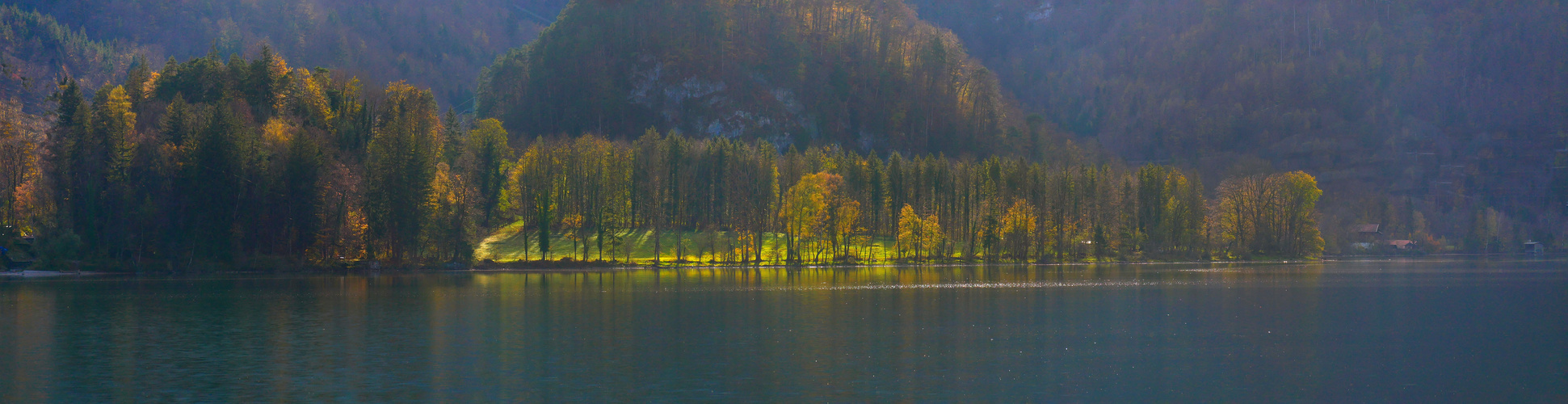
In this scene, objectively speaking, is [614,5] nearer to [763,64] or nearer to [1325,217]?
[763,64]

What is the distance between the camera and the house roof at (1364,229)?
552 ft

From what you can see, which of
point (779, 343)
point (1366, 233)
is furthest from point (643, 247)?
point (1366, 233)

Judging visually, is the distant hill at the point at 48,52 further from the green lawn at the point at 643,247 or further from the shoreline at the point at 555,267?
the shoreline at the point at 555,267

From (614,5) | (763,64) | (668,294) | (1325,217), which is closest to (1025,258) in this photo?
(668,294)

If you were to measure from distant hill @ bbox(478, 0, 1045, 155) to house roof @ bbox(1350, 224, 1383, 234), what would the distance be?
5859 centimetres

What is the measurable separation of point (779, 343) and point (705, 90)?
152 meters

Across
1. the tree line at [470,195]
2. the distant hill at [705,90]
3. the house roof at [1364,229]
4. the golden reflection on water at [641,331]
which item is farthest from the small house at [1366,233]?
the golden reflection on water at [641,331]

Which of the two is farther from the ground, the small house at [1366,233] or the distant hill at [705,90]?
the distant hill at [705,90]

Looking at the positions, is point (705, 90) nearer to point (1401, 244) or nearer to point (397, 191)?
point (397, 191)

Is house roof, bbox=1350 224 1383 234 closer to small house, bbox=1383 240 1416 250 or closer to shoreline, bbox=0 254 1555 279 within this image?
small house, bbox=1383 240 1416 250

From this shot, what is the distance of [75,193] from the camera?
83938mm

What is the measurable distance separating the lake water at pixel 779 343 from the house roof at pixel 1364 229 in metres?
108

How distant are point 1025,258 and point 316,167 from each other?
76097 mm

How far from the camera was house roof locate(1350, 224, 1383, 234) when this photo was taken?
16812cm
